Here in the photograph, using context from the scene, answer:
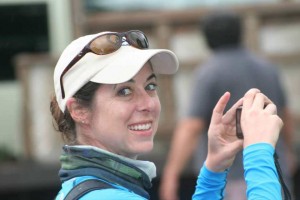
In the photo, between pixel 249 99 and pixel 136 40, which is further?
pixel 136 40

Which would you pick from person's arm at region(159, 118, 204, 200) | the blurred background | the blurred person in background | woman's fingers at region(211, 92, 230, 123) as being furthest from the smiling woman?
the blurred background

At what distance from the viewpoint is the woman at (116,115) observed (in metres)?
2.44

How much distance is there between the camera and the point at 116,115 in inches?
101

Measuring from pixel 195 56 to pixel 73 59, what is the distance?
572 centimetres

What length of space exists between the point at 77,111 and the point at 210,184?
0.49m

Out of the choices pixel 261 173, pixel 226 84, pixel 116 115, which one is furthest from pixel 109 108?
pixel 226 84

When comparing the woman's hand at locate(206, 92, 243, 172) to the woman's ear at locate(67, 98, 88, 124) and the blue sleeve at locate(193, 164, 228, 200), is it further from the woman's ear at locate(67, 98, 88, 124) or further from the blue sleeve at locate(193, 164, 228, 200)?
the woman's ear at locate(67, 98, 88, 124)

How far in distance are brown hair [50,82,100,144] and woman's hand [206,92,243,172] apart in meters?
0.36

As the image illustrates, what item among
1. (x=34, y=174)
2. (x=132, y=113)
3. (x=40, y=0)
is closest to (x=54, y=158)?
(x=34, y=174)

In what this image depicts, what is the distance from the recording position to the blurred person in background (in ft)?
16.2

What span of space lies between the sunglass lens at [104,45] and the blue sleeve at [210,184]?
0.52 m

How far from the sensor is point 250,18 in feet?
26.7

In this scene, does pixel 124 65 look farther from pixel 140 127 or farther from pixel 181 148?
pixel 181 148

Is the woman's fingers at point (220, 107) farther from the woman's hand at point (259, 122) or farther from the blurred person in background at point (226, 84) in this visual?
the blurred person in background at point (226, 84)
